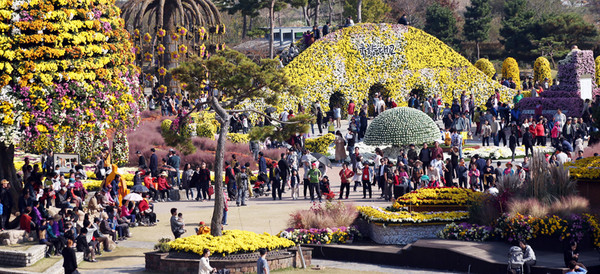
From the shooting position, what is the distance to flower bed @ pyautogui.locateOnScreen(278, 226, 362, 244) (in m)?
21.2

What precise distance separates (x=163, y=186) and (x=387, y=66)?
23508mm

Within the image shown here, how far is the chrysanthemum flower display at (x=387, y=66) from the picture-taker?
161 ft

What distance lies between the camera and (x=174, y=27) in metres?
45.7

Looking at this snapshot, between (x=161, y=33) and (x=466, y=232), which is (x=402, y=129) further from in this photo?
(x=466, y=232)

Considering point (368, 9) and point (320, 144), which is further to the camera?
point (368, 9)

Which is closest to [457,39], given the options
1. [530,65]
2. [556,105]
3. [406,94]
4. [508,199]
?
[530,65]

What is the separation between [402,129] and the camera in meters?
35.3

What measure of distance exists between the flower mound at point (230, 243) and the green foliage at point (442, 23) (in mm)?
56100

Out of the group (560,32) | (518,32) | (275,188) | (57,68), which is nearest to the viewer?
(57,68)

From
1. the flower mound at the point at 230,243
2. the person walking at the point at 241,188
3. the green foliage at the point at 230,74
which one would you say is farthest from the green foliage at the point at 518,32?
the flower mound at the point at 230,243

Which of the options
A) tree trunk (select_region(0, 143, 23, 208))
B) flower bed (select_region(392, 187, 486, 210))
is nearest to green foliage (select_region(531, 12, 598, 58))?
flower bed (select_region(392, 187, 486, 210))

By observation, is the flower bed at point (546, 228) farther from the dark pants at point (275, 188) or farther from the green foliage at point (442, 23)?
the green foliage at point (442, 23)

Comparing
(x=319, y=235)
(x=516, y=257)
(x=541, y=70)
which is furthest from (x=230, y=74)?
(x=541, y=70)

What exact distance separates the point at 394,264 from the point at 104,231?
6.84 meters
